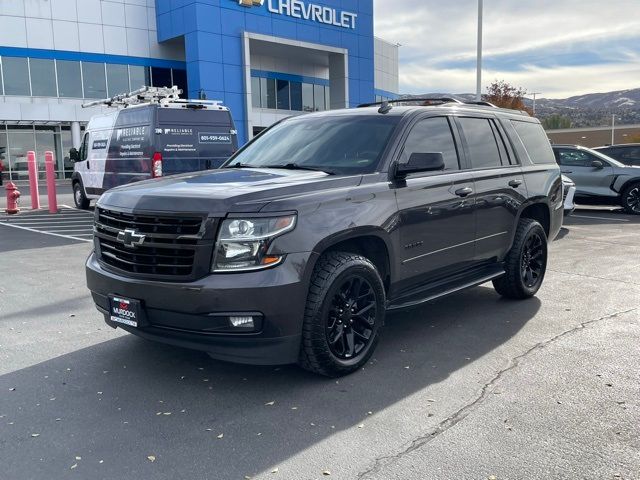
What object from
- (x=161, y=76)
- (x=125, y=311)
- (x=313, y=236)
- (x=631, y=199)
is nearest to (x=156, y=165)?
(x=125, y=311)

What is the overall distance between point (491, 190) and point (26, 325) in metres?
4.54

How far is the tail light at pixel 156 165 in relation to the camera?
1256 cm

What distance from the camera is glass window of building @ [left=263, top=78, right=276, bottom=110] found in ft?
131

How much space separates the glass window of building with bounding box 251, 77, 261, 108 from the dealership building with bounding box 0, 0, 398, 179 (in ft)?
2.78

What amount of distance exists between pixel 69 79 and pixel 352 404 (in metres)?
34.0

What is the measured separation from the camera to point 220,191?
405cm

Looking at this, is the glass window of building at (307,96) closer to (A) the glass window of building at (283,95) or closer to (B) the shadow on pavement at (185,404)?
(A) the glass window of building at (283,95)

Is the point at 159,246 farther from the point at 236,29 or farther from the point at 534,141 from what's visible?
the point at 236,29

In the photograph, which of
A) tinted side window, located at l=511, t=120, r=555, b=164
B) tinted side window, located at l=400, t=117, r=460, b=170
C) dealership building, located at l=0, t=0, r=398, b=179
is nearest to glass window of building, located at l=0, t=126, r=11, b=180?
dealership building, located at l=0, t=0, r=398, b=179

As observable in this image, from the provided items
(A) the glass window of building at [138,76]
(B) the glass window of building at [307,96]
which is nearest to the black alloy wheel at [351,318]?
(A) the glass window of building at [138,76]

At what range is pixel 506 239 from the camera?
20.0ft

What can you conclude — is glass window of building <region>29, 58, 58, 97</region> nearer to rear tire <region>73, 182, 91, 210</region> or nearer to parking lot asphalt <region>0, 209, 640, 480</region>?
rear tire <region>73, 182, 91, 210</region>

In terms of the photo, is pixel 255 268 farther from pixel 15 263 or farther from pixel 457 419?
pixel 15 263

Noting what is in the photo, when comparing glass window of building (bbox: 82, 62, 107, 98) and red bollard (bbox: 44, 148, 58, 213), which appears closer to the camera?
red bollard (bbox: 44, 148, 58, 213)
